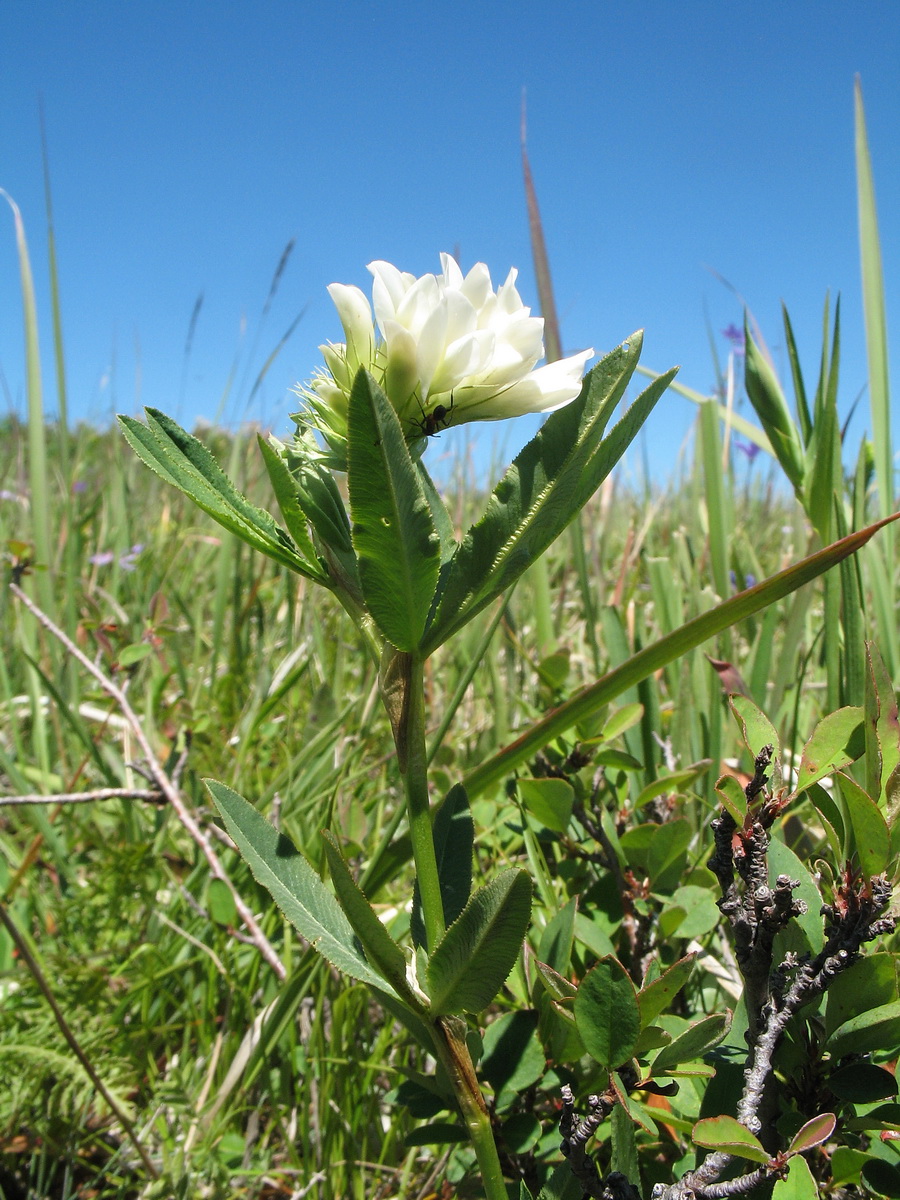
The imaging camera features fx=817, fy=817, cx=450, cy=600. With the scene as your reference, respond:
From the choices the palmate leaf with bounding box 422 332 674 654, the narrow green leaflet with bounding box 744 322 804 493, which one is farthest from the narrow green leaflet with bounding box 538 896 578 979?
the narrow green leaflet with bounding box 744 322 804 493

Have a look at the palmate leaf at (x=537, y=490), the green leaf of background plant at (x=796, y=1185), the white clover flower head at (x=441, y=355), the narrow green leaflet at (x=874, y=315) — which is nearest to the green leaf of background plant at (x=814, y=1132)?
the green leaf of background plant at (x=796, y=1185)

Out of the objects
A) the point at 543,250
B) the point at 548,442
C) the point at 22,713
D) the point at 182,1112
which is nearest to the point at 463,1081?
the point at 548,442

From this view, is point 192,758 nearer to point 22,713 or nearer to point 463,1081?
point 22,713

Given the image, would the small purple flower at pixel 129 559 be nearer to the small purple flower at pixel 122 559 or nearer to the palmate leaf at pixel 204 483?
the small purple flower at pixel 122 559

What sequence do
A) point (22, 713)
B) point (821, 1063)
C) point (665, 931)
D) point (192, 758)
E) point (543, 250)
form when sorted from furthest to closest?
point (22, 713) < point (192, 758) < point (543, 250) < point (665, 931) < point (821, 1063)

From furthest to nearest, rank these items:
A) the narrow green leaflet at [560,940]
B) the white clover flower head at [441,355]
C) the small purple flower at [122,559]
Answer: the small purple flower at [122,559]
the narrow green leaflet at [560,940]
the white clover flower head at [441,355]

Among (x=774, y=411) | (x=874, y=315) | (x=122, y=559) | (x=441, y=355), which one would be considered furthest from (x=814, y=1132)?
(x=122, y=559)
